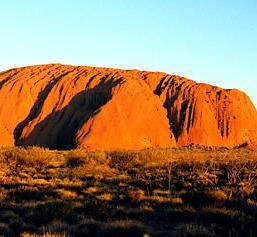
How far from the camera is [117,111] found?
5853 centimetres

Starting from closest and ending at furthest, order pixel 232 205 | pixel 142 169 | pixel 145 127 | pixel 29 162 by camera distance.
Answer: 1. pixel 232 205
2. pixel 142 169
3. pixel 29 162
4. pixel 145 127

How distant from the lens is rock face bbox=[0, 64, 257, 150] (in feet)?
190

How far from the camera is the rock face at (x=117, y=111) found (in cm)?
5794

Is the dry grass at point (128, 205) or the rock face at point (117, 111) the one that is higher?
the rock face at point (117, 111)

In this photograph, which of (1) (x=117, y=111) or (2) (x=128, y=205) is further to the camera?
(1) (x=117, y=111)

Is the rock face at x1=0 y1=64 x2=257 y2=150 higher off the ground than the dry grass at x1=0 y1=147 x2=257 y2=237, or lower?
higher

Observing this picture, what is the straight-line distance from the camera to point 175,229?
1101 cm

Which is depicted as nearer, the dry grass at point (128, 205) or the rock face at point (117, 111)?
the dry grass at point (128, 205)

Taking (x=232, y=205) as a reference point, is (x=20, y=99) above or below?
above

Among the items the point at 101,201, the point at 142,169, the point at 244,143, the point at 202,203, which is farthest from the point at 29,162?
the point at 244,143

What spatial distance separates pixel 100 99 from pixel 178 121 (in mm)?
11528

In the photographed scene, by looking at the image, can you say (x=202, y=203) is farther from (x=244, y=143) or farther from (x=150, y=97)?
(x=244, y=143)

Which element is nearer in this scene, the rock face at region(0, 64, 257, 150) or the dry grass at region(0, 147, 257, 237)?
the dry grass at region(0, 147, 257, 237)

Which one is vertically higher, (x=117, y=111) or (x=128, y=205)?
(x=117, y=111)
